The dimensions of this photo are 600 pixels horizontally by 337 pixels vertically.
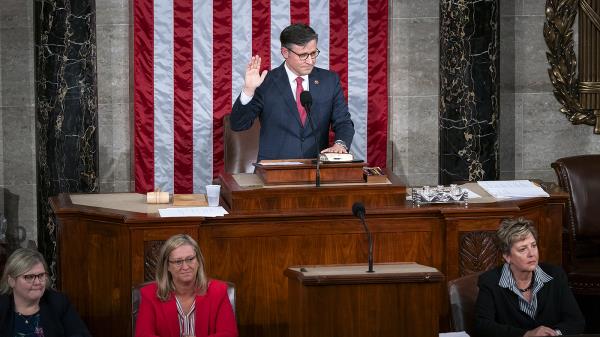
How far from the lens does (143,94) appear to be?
9.64 meters

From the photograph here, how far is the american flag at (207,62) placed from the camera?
9609 mm

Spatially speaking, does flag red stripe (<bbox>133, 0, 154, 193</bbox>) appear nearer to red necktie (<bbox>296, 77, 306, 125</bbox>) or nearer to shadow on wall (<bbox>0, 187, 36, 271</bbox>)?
shadow on wall (<bbox>0, 187, 36, 271</bbox>)

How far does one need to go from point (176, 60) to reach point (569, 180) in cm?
340

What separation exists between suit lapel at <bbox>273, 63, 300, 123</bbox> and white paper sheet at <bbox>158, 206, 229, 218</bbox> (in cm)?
121

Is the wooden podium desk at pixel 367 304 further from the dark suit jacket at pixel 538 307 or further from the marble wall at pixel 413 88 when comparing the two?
the marble wall at pixel 413 88

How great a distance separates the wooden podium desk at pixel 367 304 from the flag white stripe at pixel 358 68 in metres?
4.65

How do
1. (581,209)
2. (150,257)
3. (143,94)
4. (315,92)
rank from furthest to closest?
(143,94)
(581,209)
(315,92)
(150,257)

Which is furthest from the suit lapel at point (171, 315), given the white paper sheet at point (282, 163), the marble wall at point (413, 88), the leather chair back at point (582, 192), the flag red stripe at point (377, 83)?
the marble wall at point (413, 88)

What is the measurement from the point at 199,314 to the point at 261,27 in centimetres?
437

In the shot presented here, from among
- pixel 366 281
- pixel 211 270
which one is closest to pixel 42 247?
pixel 211 270

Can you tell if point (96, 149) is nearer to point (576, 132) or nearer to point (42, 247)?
point (42, 247)

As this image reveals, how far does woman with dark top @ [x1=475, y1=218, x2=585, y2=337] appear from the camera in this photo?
591 cm

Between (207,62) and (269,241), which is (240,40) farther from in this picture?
(269,241)

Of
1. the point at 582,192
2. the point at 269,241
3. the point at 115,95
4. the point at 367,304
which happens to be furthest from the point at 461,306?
the point at 115,95
